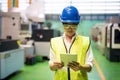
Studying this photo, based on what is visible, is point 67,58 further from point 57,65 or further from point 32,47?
point 32,47

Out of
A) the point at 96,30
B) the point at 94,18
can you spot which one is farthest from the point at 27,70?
the point at 94,18

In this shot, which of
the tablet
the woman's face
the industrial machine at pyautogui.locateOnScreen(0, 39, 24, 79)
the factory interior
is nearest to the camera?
the tablet

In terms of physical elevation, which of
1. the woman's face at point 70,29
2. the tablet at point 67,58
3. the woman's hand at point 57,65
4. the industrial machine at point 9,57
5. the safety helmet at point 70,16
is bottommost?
the industrial machine at point 9,57

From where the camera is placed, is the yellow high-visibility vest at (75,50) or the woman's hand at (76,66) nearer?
Result: the woman's hand at (76,66)

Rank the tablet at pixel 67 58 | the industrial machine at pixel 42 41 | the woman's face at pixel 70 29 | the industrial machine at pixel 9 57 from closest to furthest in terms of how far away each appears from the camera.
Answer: the tablet at pixel 67 58, the woman's face at pixel 70 29, the industrial machine at pixel 9 57, the industrial machine at pixel 42 41

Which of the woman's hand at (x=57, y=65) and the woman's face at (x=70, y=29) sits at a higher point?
the woman's face at (x=70, y=29)

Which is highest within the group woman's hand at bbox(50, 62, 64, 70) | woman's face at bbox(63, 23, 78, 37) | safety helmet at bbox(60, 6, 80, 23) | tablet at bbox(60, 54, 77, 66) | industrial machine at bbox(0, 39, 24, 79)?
safety helmet at bbox(60, 6, 80, 23)

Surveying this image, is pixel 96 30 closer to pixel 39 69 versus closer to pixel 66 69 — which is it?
pixel 39 69

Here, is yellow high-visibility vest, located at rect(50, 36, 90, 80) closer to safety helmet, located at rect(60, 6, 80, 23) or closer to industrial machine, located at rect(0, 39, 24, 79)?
safety helmet, located at rect(60, 6, 80, 23)

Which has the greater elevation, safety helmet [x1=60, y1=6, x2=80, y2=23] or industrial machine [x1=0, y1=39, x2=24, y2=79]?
safety helmet [x1=60, y1=6, x2=80, y2=23]

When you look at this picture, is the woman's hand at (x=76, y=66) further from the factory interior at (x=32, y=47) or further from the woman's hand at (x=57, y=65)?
the factory interior at (x=32, y=47)

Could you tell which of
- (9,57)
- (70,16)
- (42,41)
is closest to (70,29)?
(70,16)

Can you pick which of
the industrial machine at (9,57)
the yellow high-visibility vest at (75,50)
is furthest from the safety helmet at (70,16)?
the industrial machine at (9,57)

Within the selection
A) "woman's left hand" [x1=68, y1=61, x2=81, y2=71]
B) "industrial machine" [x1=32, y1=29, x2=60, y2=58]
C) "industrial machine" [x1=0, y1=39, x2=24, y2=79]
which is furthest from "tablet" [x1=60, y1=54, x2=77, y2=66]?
"industrial machine" [x1=32, y1=29, x2=60, y2=58]
